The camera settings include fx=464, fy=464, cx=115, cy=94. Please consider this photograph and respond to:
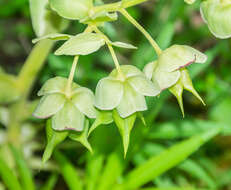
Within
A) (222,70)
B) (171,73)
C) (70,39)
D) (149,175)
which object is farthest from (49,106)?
(222,70)

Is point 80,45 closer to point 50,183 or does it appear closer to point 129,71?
point 129,71

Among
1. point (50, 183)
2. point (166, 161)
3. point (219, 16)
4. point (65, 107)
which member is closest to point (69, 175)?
point (50, 183)

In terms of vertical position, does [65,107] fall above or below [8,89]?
above

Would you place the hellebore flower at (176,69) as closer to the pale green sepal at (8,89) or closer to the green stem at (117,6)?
the green stem at (117,6)

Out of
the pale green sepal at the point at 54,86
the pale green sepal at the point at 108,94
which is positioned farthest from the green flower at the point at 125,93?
the pale green sepal at the point at 54,86

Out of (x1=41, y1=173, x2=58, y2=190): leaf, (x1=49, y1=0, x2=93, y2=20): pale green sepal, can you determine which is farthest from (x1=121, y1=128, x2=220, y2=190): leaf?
(x1=49, y1=0, x2=93, y2=20): pale green sepal

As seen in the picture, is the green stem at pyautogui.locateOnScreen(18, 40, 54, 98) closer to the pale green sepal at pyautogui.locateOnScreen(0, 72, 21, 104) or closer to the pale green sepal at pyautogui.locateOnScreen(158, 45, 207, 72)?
the pale green sepal at pyautogui.locateOnScreen(0, 72, 21, 104)
